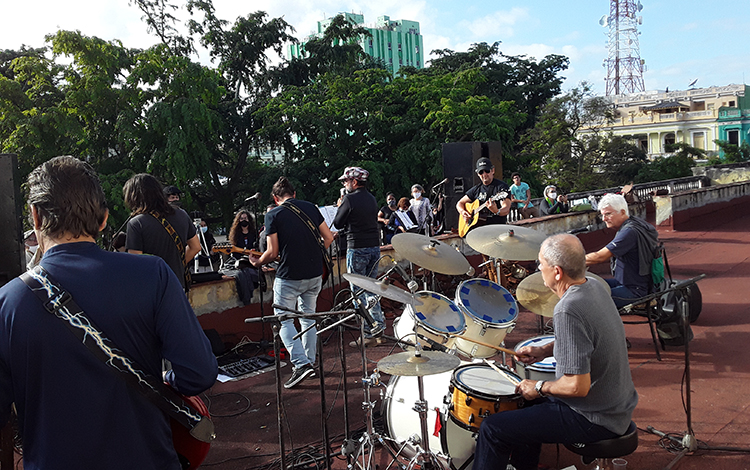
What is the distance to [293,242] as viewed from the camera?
5176 mm

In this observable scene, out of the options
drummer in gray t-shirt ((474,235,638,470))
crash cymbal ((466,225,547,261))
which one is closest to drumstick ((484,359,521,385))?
drummer in gray t-shirt ((474,235,638,470))

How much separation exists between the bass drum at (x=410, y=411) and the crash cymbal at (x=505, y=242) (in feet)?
5.68

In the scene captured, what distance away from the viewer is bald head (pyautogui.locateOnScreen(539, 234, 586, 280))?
2.86 metres

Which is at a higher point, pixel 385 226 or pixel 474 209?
pixel 474 209

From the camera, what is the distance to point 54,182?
1796 mm

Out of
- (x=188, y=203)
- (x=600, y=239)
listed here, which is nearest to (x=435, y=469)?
(x=600, y=239)

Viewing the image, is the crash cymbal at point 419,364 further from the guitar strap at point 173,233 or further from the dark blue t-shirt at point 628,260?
the dark blue t-shirt at point 628,260

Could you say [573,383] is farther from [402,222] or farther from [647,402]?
[402,222]

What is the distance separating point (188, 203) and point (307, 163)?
5.28 m

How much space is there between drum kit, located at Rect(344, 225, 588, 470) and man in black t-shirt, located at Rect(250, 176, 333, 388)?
1.01 metres

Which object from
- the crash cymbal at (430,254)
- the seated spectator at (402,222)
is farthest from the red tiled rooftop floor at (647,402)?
the seated spectator at (402,222)

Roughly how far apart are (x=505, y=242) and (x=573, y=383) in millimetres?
2451

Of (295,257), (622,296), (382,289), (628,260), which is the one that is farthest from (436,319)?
(628,260)

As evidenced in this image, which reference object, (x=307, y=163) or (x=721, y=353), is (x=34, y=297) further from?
(x=307, y=163)
